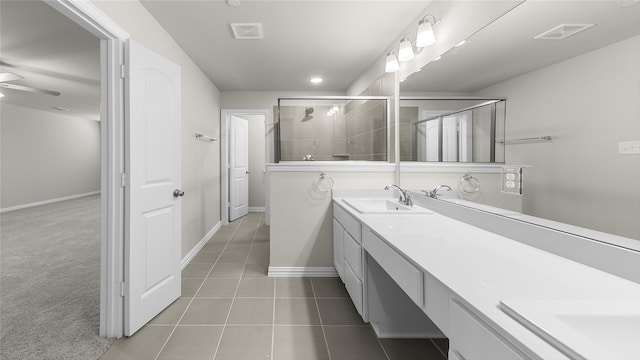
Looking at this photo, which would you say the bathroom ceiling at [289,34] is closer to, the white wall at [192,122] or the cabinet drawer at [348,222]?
the white wall at [192,122]

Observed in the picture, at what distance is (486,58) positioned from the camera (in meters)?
1.52

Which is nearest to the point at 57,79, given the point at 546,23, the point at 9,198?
the point at 9,198

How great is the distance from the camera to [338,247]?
2.56m

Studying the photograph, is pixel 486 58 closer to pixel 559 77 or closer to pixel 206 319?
pixel 559 77

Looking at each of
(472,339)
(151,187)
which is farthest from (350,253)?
(151,187)

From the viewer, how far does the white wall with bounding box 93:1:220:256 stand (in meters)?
2.18

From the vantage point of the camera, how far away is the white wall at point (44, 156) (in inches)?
239

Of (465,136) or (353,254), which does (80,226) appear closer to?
(353,254)

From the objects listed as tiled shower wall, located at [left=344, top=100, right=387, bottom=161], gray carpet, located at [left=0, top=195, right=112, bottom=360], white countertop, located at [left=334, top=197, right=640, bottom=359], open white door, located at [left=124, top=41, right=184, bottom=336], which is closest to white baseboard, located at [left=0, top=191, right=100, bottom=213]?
gray carpet, located at [left=0, top=195, right=112, bottom=360]

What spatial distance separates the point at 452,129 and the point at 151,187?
2.09 meters

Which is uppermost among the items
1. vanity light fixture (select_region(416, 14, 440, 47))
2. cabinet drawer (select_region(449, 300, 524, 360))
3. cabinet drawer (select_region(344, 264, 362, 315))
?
vanity light fixture (select_region(416, 14, 440, 47))

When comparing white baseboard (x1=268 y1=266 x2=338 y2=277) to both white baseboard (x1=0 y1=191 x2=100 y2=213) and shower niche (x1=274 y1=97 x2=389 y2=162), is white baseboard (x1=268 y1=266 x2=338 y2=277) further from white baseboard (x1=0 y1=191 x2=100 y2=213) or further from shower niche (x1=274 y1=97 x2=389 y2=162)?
white baseboard (x1=0 y1=191 x2=100 y2=213)

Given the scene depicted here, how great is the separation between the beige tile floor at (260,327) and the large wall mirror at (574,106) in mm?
1178

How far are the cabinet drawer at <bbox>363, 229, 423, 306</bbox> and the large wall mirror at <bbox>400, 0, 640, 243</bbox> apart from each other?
61cm
